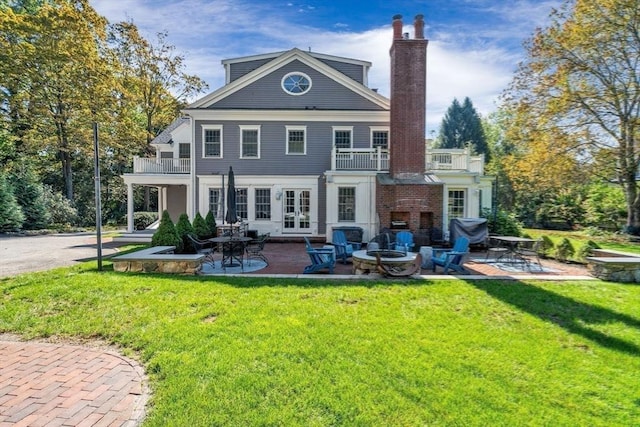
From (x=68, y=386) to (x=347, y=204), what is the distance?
12.3 metres

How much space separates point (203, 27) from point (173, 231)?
642cm

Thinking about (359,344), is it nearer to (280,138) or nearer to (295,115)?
(280,138)

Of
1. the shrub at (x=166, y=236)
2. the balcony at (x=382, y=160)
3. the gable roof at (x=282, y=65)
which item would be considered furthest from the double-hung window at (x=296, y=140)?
the shrub at (x=166, y=236)

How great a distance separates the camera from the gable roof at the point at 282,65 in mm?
16969

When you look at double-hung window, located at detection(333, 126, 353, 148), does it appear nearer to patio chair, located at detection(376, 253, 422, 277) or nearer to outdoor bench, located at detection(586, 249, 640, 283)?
patio chair, located at detection(376, 253, 422, 277)

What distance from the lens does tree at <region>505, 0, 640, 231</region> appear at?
1711 cm

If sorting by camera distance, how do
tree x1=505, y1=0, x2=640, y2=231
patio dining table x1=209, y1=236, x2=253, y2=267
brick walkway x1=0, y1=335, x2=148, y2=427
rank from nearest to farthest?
brick walkway x1=0, y1=335, x2=148, y2=427
patio dining table x1=209, y1=236, x2=253, y2=267
tree x1=505, y1=0, x2=640, y2=231

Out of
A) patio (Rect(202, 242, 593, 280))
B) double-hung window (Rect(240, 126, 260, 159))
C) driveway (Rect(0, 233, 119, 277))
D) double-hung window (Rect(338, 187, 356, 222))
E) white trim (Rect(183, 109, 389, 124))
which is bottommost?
patio (Rect(202, 242, 593, 280))

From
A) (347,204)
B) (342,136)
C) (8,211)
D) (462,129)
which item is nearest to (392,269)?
(347,204)

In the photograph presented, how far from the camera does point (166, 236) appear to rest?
1043 centimetres

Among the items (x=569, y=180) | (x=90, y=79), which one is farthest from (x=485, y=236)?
(x=90, y=79)

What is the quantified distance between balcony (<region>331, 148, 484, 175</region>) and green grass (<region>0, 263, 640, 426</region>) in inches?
341

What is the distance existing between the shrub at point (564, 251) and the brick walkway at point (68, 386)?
38.9 ft

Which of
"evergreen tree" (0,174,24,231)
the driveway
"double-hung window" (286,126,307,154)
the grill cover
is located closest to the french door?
"double-hung window" (286,126,307,154)
